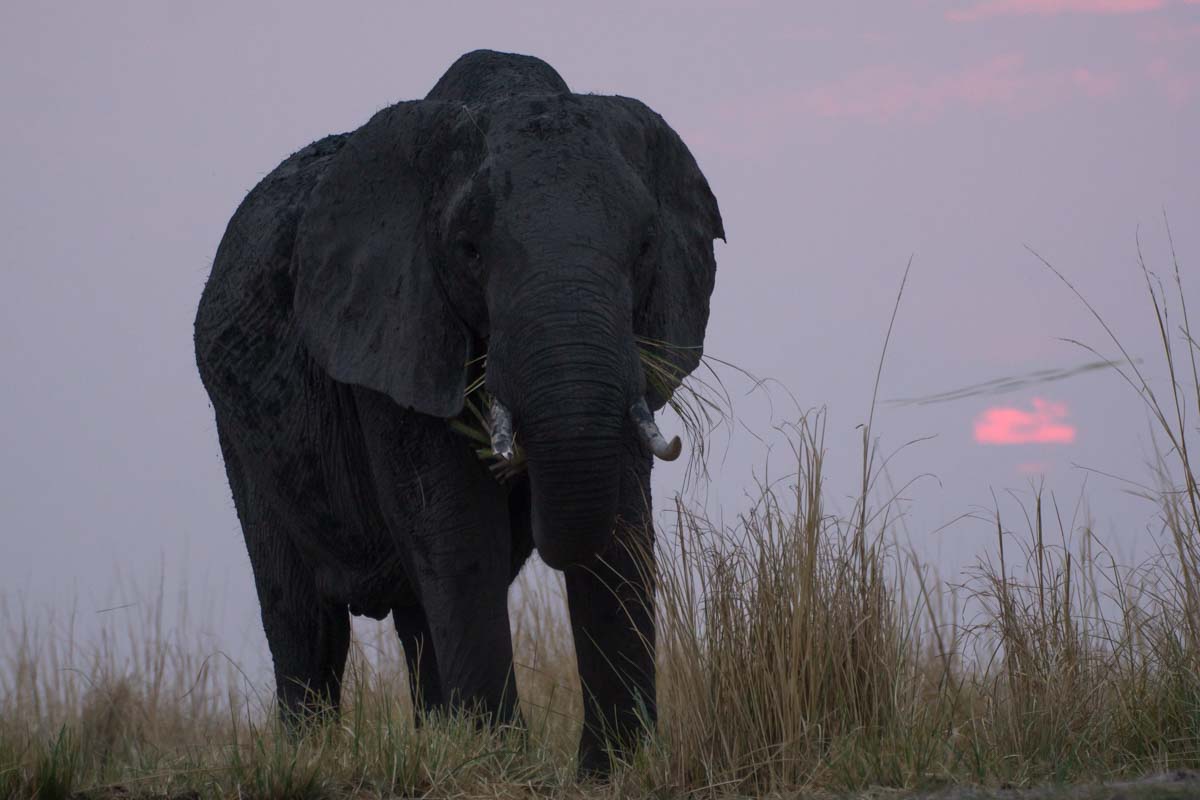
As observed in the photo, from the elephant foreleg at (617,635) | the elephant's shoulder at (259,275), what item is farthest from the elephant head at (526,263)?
the elephant's shoulder at (259,275)

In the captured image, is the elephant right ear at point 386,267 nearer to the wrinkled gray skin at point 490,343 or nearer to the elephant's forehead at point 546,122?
the wrinkled gray skin at point 490,343

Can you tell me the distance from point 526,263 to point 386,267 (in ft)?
2.99

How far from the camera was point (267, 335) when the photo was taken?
761cm

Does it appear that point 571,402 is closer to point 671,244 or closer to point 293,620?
point 671,244

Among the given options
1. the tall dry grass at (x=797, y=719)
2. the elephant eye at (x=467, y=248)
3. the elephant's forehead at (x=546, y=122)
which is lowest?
the tall dry grass at (x=797, y=719)

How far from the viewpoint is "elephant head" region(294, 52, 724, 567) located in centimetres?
554

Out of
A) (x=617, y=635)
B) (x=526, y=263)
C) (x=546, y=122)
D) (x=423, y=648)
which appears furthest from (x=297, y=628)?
(x=546, y=122)

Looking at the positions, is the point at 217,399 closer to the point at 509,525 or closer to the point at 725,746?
the point at 509,525

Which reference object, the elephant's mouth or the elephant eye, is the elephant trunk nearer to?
the elephant's mouth

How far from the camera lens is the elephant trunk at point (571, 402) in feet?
18.0

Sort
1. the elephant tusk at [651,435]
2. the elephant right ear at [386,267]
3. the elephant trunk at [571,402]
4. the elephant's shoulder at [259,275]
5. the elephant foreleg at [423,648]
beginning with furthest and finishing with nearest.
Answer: the elephant foreleg at [423,648] → the elephant's shoulder at [259,275] → the elephant right ear at [386,267] → the elephant trunk at [571,402] → the elephant tusk at [651,435]

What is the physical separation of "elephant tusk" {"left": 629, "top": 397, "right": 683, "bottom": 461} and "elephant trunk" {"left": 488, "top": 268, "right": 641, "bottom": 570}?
34mm

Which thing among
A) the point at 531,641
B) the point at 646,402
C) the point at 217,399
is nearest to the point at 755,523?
the point at 646,402

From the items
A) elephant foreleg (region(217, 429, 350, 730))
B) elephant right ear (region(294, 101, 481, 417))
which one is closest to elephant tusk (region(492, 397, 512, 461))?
elephant right ear (region(294, 101, 481, 417))
